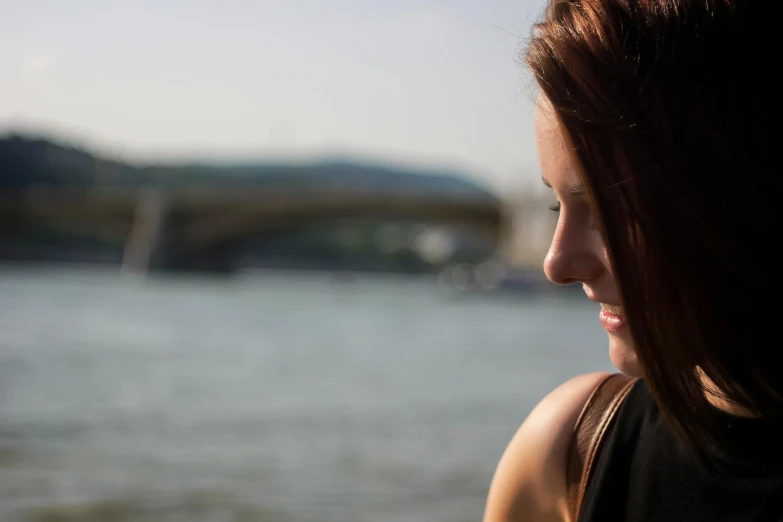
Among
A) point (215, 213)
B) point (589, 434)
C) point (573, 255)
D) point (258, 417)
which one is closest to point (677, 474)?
point (589, 434)

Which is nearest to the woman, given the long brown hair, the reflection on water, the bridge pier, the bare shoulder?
the long brown hair

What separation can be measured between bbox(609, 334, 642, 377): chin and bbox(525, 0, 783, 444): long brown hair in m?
0.03

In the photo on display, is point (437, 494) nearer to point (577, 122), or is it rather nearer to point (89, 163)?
point (577, 122)

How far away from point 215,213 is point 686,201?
1599 inches

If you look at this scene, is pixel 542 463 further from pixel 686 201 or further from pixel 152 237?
pixel 152 237

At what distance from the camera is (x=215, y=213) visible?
4091cm

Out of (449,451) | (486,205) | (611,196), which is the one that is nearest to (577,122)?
(611,196)

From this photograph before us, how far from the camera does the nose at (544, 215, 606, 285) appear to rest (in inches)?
39.3

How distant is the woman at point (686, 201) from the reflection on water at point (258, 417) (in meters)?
3.42

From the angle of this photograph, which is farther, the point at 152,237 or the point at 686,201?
the point at 152,237

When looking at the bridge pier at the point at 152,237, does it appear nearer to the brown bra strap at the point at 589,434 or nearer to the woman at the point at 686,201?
the brown bra strap at the point at 589,434

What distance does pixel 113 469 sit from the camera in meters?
5.09

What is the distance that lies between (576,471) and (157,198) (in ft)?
135

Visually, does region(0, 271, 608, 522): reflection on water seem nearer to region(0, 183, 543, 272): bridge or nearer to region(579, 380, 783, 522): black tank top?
region(579, 380, 783, 522): black tank top
